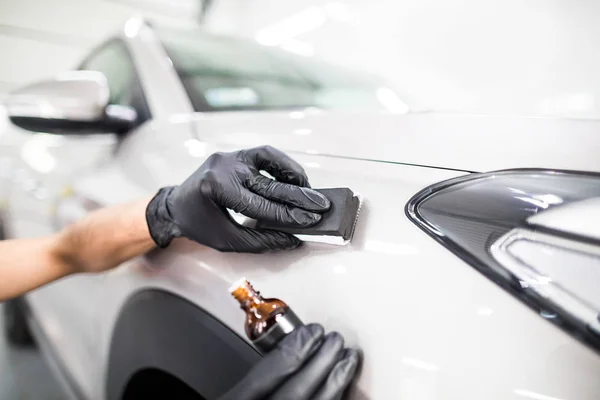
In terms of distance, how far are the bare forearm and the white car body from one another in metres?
0.04

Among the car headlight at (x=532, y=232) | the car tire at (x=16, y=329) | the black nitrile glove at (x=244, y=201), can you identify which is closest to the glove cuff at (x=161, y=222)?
the black nitrile glove at (x=244, y=201)

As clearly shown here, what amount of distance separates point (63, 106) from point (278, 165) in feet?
2.08

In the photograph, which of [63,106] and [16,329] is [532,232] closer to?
[63,106]

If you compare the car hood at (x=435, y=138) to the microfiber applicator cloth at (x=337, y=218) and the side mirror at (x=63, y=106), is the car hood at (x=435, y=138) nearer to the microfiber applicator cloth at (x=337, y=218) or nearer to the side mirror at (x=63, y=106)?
the microfiber applicator cloth at (x=337, y=218)

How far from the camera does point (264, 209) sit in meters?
0.60

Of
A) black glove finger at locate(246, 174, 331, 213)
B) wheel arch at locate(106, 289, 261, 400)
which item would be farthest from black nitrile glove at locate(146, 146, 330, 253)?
wheel arch at locate(106, 289, 261, 400)

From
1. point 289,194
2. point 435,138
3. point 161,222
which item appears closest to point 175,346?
point 161,222

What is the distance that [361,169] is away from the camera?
629mm

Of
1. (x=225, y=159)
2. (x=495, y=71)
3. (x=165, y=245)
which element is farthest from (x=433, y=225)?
Answer: (x=495, y=71)

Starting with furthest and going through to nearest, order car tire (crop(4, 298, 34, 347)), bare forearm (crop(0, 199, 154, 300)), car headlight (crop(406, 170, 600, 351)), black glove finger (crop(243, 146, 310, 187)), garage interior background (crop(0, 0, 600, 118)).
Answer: garage interior background (crop(0, 0, 600, 118)), car tire (crop(4, 298, 34, 347)), bare forearm (crop(0, 199, 154, 300)), black glove finger (crop(243, 146, 310, 187)), car headlight (crop(406, 170, 600, 351))

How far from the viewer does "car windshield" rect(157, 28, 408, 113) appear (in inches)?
43.4

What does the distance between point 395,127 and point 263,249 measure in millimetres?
291

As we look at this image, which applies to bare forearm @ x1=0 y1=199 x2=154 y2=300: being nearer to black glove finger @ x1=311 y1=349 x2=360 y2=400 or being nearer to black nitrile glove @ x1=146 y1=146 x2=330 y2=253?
black nitrile glove @ x1=146 y1=146 x2=330 y2=253

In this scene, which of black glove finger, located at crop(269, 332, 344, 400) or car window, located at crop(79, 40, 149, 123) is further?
car window, located at crop(79, 40, 149, 123)
